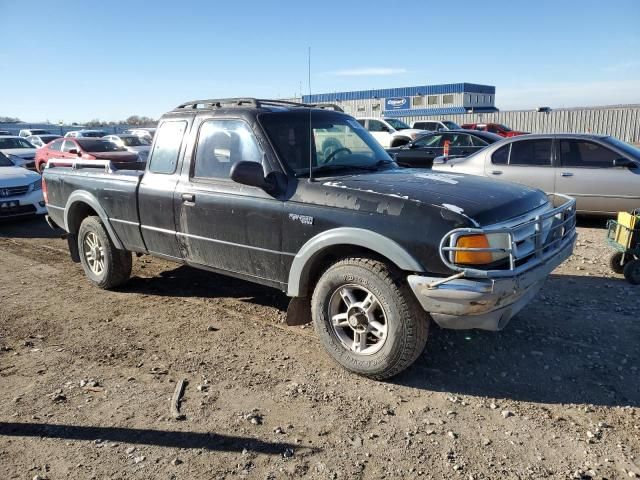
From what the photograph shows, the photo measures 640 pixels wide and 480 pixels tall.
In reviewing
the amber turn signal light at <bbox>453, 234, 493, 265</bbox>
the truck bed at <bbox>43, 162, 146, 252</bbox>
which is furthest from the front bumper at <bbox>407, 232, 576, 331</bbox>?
the truck bed at <bbox>43, 162, 146, 252</bbox>

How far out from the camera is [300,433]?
3182 mm

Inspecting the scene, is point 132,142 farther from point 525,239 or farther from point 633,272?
point 525,239

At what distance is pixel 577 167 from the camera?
8.57m

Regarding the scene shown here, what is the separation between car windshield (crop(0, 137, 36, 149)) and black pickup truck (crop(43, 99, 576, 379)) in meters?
15.4

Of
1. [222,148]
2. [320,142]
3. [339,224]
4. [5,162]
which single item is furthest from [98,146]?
[339,224]

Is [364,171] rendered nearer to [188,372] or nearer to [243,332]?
[243,332]

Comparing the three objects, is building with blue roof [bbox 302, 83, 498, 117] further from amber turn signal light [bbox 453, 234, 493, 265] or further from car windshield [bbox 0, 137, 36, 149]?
amber turn signal light [bbox 453, 234, 493, 265]

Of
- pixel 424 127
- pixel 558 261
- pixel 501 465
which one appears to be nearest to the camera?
pixel 501 465

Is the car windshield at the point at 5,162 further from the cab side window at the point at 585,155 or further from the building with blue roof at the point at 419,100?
the building with blue roof at the point at 419,100

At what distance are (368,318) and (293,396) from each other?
0.75 m

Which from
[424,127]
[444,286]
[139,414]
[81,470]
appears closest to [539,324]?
[444,286]

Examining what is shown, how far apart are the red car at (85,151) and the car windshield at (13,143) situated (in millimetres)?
1684

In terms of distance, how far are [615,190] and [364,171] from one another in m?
5.58

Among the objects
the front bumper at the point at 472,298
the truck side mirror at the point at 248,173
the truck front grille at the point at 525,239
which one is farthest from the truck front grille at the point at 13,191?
the truck front grille at the point at 525,239
